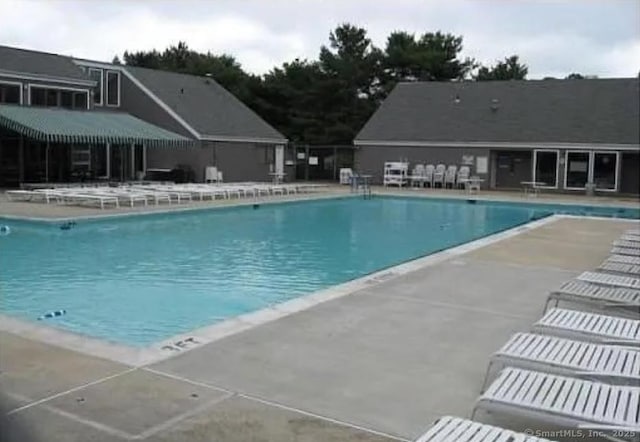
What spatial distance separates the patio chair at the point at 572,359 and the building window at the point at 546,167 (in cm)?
2697

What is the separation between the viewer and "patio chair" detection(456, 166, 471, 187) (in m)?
31.6

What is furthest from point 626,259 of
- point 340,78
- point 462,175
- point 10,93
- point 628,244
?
point 340,78

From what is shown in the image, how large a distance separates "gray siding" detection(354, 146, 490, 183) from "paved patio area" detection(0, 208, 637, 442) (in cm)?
2549

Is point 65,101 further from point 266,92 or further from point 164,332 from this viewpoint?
point 164,332

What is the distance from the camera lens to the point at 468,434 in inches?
136

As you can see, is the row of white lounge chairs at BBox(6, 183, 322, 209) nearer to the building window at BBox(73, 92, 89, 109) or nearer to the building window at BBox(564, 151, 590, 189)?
the building window at BBox(73, 92, 89, 109)

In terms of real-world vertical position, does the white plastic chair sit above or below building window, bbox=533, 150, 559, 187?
below

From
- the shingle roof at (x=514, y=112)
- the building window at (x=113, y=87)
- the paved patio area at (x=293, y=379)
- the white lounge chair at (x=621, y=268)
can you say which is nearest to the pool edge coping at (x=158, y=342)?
the paved patio area at (x=293, y=379)

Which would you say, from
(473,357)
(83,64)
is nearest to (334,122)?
(83,64)

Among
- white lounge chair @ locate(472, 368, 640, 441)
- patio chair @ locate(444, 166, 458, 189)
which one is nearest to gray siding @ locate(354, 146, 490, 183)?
patio chair @ locate(444, 166, 458, 189)

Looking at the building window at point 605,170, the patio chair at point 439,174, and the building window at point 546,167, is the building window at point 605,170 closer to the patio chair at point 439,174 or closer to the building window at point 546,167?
the building window at point 546,167

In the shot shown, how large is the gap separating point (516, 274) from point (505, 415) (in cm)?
567

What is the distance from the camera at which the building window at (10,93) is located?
85.5ft

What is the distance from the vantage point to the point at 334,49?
45094mm
